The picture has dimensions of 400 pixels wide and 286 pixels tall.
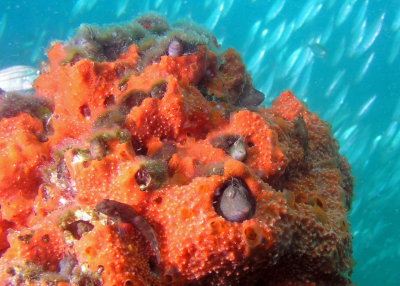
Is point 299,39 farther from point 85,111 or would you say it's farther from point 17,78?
point 85,111

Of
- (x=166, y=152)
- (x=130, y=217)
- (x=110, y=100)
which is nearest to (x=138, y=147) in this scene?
(x=166, y=152)

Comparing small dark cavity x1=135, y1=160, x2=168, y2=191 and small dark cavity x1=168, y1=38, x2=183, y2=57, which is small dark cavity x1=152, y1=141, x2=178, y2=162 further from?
small dark cavity x1=168, y1=38, x2=183, y2=57

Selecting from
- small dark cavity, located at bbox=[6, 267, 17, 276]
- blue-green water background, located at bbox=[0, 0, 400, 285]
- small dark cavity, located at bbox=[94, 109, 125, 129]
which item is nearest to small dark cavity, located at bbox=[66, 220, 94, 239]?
small dark cavity, located at bbox=[6, 267, 17, 276]

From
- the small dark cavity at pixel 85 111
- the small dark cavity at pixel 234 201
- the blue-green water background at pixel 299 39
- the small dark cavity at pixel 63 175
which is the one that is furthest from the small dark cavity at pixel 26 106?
the blue-green water background at pixel 299 39

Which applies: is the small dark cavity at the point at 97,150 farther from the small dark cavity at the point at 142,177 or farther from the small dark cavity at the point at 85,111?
the small dark cavity at the point at 85,111

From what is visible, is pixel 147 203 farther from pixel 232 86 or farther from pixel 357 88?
pixel 357 88

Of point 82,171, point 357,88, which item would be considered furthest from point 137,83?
point 357,88
